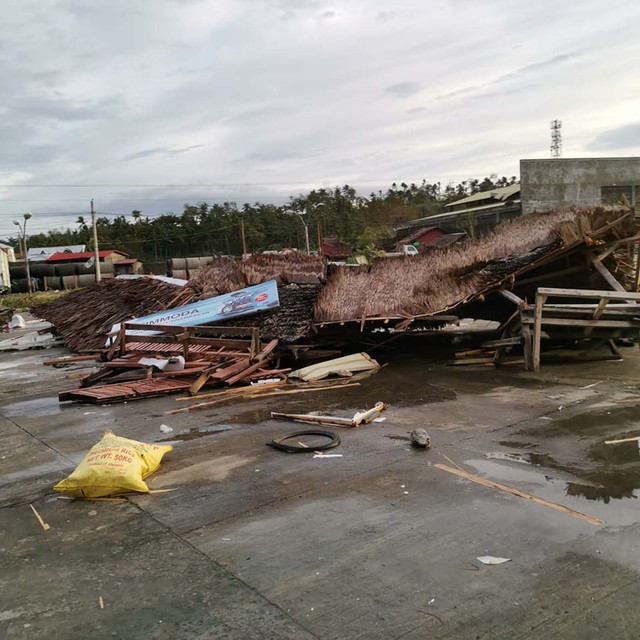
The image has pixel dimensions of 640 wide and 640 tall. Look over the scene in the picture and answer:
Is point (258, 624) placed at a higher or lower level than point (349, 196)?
lower

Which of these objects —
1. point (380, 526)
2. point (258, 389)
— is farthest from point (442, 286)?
point (380, 526)

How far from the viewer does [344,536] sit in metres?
4.07

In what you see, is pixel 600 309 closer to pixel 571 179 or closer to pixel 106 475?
pixel 106 475

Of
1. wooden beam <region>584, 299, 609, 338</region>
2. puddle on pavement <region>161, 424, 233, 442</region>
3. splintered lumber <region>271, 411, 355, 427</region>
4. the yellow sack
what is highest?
wooden beam <region>584, 299, 609, 338</region>

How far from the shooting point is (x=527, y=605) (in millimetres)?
3109

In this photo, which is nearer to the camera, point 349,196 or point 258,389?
point 258,389

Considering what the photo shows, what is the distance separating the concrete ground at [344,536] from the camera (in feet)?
10.2

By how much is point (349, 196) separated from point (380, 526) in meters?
85.6

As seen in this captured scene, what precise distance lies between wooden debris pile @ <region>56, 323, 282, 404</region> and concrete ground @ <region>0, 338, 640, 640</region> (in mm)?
1930

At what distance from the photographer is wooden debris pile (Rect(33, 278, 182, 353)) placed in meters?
15.2

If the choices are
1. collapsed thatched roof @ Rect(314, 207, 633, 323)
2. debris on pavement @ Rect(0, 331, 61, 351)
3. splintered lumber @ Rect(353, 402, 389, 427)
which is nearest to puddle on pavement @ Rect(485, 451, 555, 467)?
splintered lumber @ Rect(353, 402, 389, 427)

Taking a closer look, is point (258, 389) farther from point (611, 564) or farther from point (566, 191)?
point (566, 191)

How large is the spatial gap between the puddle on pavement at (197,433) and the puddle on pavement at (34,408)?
9.04 feet

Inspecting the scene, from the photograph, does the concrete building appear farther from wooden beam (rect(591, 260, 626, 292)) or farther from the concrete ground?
the concrete ground
